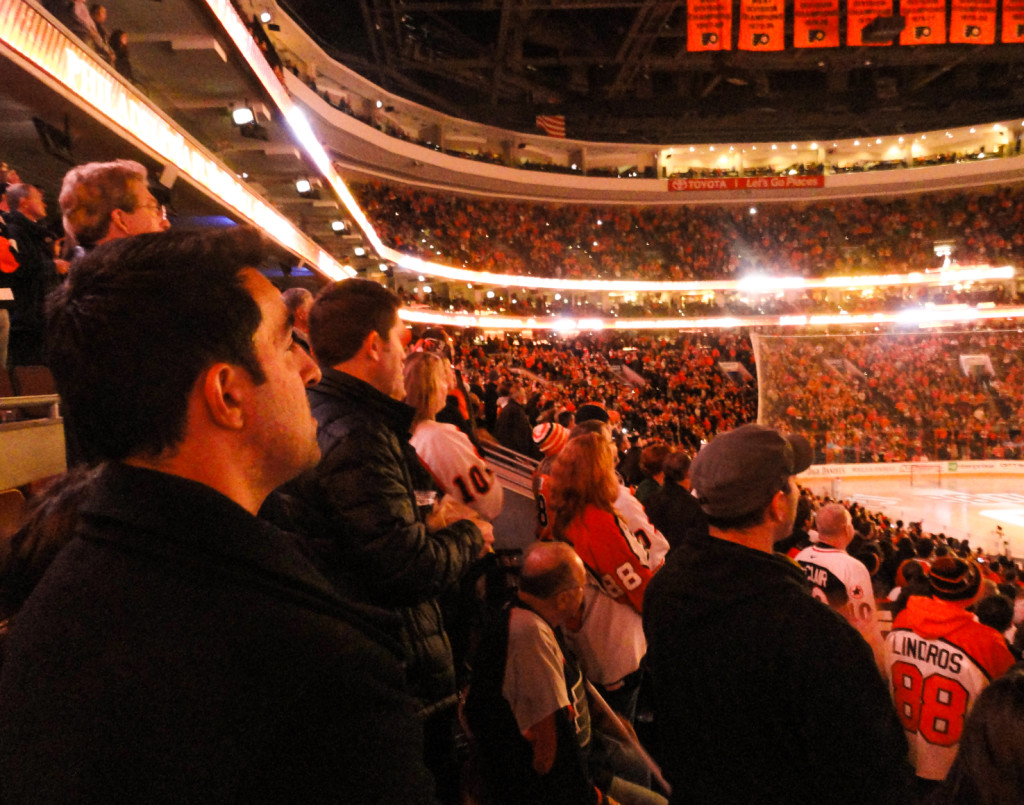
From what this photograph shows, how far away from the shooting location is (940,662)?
3.09m

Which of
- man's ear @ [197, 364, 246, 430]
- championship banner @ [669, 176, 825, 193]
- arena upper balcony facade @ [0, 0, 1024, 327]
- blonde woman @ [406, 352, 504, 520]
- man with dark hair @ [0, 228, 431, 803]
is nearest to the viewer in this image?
man with dark hair @ [0, 228, 431, 803]

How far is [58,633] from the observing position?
2.12 ft

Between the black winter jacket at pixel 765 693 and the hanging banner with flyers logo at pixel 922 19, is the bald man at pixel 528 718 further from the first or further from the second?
the hanging banner with flyers logo at pixel 922 19

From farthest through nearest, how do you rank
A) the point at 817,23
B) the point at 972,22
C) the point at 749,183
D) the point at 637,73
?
the point at 749,183 → the point at 637,73 → the point at 817,23 → the point at 972,22

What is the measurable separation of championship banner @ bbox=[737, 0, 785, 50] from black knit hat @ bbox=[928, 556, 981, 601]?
13215mm

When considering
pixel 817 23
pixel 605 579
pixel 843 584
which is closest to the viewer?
pixel 605 579

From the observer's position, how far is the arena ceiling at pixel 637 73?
75.3ft

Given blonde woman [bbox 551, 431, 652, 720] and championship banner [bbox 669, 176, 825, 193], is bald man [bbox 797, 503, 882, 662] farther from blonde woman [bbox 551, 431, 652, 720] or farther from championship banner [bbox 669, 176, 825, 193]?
championship banner [bbox 669, 176, 825, 193]

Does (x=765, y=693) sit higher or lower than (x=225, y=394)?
lower

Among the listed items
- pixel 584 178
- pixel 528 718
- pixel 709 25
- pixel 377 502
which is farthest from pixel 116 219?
pixel 584 178

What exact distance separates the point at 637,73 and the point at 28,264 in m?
29.3

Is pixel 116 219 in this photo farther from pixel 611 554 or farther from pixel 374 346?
pixel 611 554

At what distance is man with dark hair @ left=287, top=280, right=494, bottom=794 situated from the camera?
64.1 inches

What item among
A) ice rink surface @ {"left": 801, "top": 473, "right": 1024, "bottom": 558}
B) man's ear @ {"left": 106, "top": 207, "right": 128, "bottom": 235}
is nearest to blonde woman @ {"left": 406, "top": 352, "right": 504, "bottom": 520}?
man's ear @ {"left": 106, "top": 207, "right": 128, "bottom": 235}
